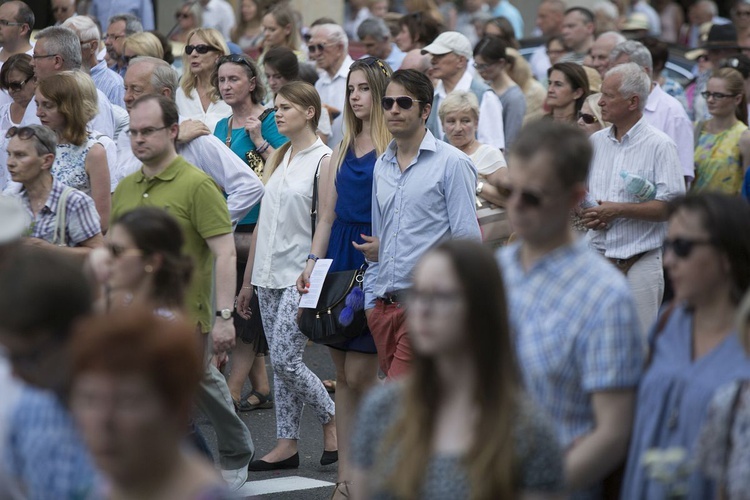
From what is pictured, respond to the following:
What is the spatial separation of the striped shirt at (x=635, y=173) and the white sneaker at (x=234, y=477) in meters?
2.48

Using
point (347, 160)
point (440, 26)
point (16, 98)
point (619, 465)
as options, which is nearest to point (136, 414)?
point (619, 465)

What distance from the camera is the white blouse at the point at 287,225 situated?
7.12m

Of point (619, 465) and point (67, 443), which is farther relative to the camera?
point (619, 465)

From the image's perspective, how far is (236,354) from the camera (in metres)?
8.12

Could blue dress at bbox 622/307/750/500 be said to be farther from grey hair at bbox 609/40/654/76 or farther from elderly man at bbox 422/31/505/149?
elderly man at bbox 422/31/505/149

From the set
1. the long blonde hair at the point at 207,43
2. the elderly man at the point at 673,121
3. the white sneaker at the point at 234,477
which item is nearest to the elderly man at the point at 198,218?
the white sneaker at the point at 234,477

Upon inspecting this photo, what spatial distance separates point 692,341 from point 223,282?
118 inches

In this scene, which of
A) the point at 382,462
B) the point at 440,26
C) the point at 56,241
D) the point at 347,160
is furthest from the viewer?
the point at 440,26

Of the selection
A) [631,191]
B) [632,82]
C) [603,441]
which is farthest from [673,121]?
[603,441]

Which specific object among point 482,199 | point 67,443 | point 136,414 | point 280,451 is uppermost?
point 136,414

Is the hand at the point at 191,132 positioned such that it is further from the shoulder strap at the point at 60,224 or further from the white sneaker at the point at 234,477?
the white sneaker at the point at 234,477

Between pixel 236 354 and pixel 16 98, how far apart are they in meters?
2.49

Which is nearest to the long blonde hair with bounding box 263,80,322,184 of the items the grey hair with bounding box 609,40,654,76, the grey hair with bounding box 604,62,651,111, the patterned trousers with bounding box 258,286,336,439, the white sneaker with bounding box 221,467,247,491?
the patterned trousers with bounding box 258,286,336,439

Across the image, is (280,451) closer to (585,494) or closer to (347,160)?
(347,160)
